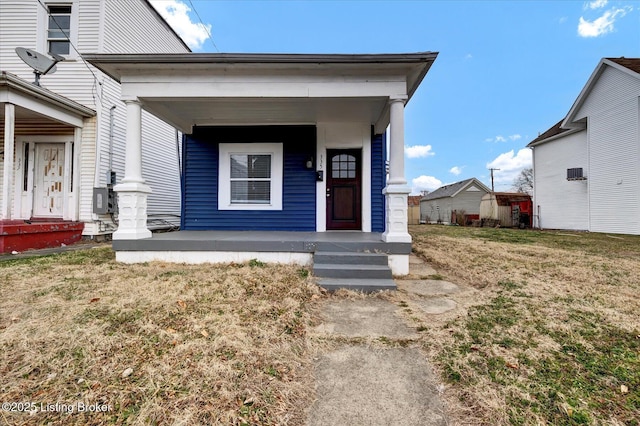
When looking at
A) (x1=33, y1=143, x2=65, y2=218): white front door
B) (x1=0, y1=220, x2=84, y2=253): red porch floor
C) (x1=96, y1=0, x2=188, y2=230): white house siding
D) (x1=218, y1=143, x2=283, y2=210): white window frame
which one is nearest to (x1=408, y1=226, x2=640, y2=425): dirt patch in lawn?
(x1=218, y1=143, x2=283, y2=210): white window frame

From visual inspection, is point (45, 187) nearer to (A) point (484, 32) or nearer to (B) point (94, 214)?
(B) point (94, 214)

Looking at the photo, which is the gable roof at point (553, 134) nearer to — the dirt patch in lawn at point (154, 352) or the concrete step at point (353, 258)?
the concrete step at point (353, 258)

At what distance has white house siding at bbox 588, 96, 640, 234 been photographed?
9.91 metres

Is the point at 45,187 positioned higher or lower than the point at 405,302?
higher

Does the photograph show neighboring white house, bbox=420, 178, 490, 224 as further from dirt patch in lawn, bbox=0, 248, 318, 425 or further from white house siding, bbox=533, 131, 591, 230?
dirt patch in lawn, bbox=0, 248, 318, 425

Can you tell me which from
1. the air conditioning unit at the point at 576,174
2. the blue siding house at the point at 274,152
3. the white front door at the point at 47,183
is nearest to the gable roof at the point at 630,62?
the air conditioning unit at the point at 576,174

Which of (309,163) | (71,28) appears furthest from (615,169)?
(71,28)

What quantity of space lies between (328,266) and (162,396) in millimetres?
2552

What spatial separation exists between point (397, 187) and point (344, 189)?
2.11m

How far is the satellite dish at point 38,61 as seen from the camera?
250 inches

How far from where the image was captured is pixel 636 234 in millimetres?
9820

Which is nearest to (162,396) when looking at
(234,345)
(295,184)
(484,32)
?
(234,345)

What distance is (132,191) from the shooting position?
14.4ft

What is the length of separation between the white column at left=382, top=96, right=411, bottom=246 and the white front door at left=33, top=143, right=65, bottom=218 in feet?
26.6
